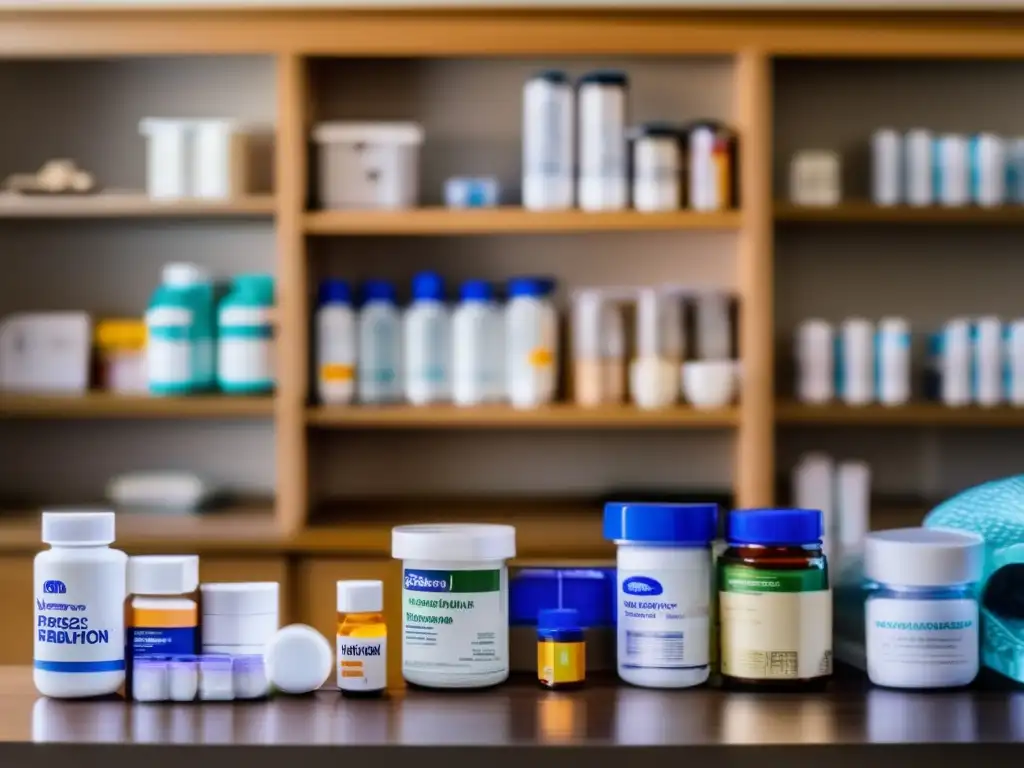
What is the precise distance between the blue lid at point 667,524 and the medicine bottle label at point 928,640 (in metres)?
0.17

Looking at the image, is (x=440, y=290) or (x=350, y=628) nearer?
(x=350, y=628)

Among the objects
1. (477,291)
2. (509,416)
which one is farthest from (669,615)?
(477,291)

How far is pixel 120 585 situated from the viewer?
43.9 inches

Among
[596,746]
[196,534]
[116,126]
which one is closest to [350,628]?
[596,746]

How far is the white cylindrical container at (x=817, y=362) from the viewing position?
2.92 meters

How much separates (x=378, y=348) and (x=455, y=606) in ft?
6.14

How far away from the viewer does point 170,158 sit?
2.89 metres

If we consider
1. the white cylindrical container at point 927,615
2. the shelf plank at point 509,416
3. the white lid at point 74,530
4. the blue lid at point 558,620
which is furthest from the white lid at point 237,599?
the shelf plank at point 509,416

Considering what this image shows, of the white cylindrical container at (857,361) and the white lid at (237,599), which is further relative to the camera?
the white cylindrical container at (857,361)

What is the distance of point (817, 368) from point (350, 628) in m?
2.00

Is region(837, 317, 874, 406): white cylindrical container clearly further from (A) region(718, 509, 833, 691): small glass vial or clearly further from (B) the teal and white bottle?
(A) region(718, 509, 833, 691): small glass vial

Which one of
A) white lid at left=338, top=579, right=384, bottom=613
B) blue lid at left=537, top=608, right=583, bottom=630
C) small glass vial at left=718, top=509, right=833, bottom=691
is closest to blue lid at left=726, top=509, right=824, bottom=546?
small glass vial at left=718, top=509, right=833, bottom=691

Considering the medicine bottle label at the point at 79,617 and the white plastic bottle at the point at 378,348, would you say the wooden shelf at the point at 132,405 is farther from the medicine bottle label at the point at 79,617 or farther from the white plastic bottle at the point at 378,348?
the medicine bottle label at the point at 79,617

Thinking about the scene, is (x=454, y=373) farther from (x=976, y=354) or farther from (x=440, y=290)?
(x=976, y=354)
